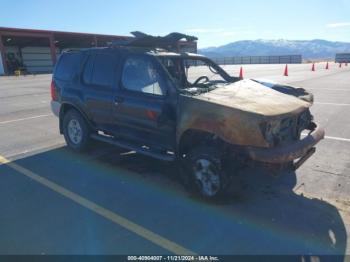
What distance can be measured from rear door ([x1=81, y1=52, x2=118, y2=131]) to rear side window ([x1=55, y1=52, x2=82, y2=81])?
32 centimetres

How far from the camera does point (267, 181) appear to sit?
5.14 m

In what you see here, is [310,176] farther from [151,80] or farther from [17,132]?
[17,132]

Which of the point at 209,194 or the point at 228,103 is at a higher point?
the point at 228,103

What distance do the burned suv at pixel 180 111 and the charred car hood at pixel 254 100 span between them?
1 cm

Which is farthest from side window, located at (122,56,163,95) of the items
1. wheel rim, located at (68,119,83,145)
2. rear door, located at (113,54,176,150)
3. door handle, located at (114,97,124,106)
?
wheel rim, located at (68,119,83,145)

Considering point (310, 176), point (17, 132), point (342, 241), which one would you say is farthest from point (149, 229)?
point (17, 132)

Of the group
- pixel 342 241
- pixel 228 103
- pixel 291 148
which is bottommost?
pixel 342 241

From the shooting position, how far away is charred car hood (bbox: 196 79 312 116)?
4.05 m

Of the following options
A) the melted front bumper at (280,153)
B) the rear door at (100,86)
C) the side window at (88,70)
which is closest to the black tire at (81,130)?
the rear door at (100,86)

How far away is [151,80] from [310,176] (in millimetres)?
2912

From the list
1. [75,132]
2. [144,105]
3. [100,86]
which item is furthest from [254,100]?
A: [75,132]

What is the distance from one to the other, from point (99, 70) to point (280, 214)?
150 inches

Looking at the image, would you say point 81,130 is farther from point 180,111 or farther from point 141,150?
point 180,111

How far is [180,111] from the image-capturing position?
4543mm
